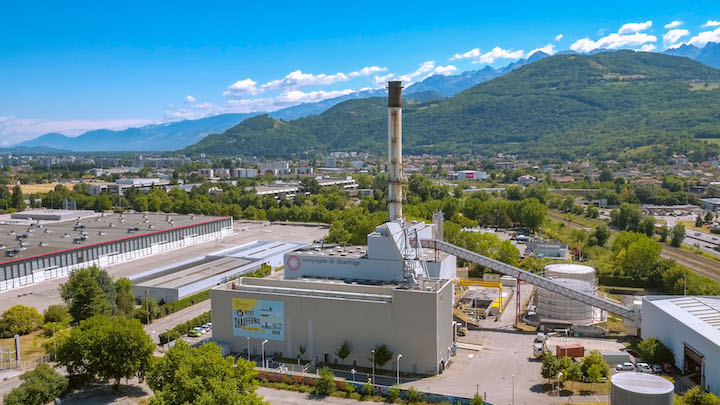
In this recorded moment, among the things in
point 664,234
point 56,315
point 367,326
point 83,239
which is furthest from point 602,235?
point 83,239

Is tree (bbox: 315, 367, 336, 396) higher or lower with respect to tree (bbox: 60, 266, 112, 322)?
lower

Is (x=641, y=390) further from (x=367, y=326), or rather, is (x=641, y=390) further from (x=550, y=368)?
(x=367, y=326)

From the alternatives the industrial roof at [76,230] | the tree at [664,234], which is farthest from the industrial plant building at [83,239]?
the tree at [664,234]

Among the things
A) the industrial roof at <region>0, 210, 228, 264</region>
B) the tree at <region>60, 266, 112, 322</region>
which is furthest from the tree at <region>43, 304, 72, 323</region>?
the industrial roof at <region>0, 210, 228, 264</region>

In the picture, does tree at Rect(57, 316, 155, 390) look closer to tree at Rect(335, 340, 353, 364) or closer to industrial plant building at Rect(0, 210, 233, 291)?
tree at Rect(335, 340, 353, 364)

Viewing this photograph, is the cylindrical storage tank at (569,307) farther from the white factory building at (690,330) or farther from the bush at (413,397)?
the bush at (413,397)

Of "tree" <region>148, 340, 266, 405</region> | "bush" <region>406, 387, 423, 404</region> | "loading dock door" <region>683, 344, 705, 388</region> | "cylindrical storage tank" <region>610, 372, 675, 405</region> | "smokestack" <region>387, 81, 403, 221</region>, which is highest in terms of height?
"smokestack" <region>387, 81, 403, 221</region>
